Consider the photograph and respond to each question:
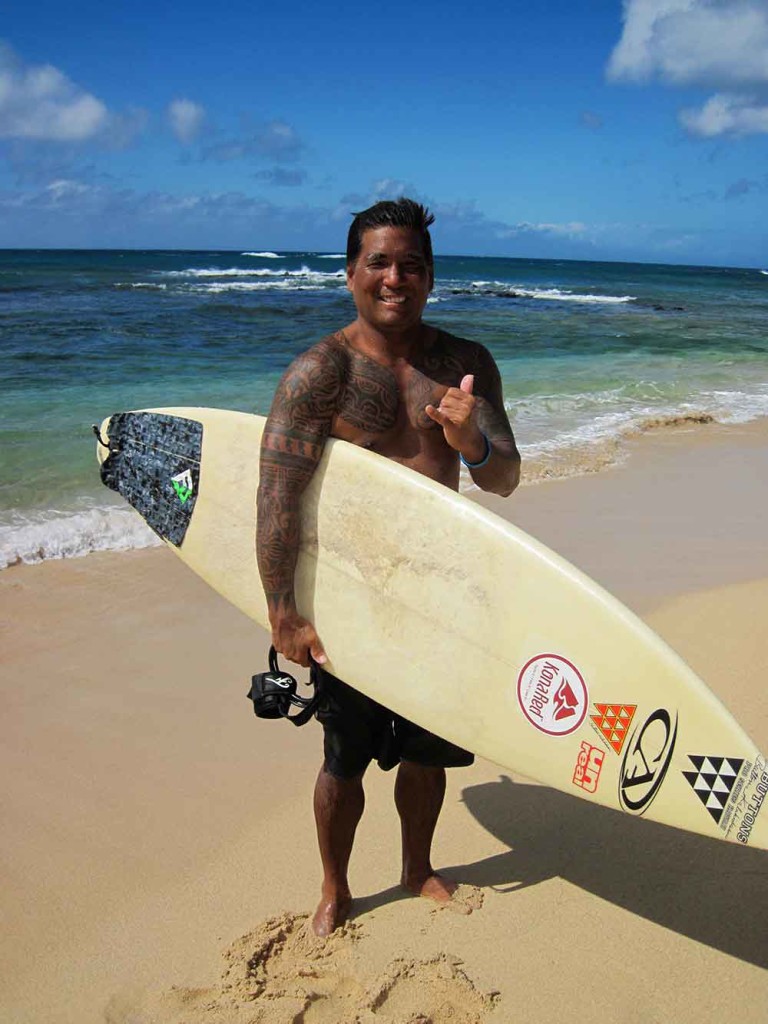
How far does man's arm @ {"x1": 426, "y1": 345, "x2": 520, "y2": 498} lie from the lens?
1.92 metres

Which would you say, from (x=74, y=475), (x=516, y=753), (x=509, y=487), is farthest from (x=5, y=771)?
(x=74, y=475)

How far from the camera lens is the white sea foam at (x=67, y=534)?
16.8 feet

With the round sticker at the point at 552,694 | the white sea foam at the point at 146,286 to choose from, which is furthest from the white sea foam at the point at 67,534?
the white sea foam at the point at 146,286

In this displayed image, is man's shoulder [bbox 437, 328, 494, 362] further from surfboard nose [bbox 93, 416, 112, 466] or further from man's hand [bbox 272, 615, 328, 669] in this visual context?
surfboard nose [bbox 93, 416, 112, 466]

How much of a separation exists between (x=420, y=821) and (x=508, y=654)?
0.60 meters

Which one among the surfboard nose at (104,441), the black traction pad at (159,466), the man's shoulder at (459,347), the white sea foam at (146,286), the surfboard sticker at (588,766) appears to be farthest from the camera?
the white sea foam at (146,286)

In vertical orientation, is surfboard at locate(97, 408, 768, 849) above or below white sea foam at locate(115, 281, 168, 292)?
above

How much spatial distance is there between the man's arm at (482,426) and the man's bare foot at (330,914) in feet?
3.81

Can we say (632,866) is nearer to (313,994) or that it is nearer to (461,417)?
(313,994)

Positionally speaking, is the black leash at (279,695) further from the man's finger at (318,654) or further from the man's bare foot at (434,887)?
the man's bare foot at (434,887)

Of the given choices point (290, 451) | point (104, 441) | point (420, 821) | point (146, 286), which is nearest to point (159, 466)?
point (104, 441)

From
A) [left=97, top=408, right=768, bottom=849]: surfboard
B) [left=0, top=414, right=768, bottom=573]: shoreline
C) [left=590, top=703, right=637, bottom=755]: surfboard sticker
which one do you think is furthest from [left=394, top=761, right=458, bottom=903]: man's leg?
[left=0, top=414, right=768, bottom=573]: shoreline

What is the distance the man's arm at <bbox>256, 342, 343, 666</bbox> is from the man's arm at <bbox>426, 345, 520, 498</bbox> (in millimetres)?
262

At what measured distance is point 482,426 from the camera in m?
2.15
